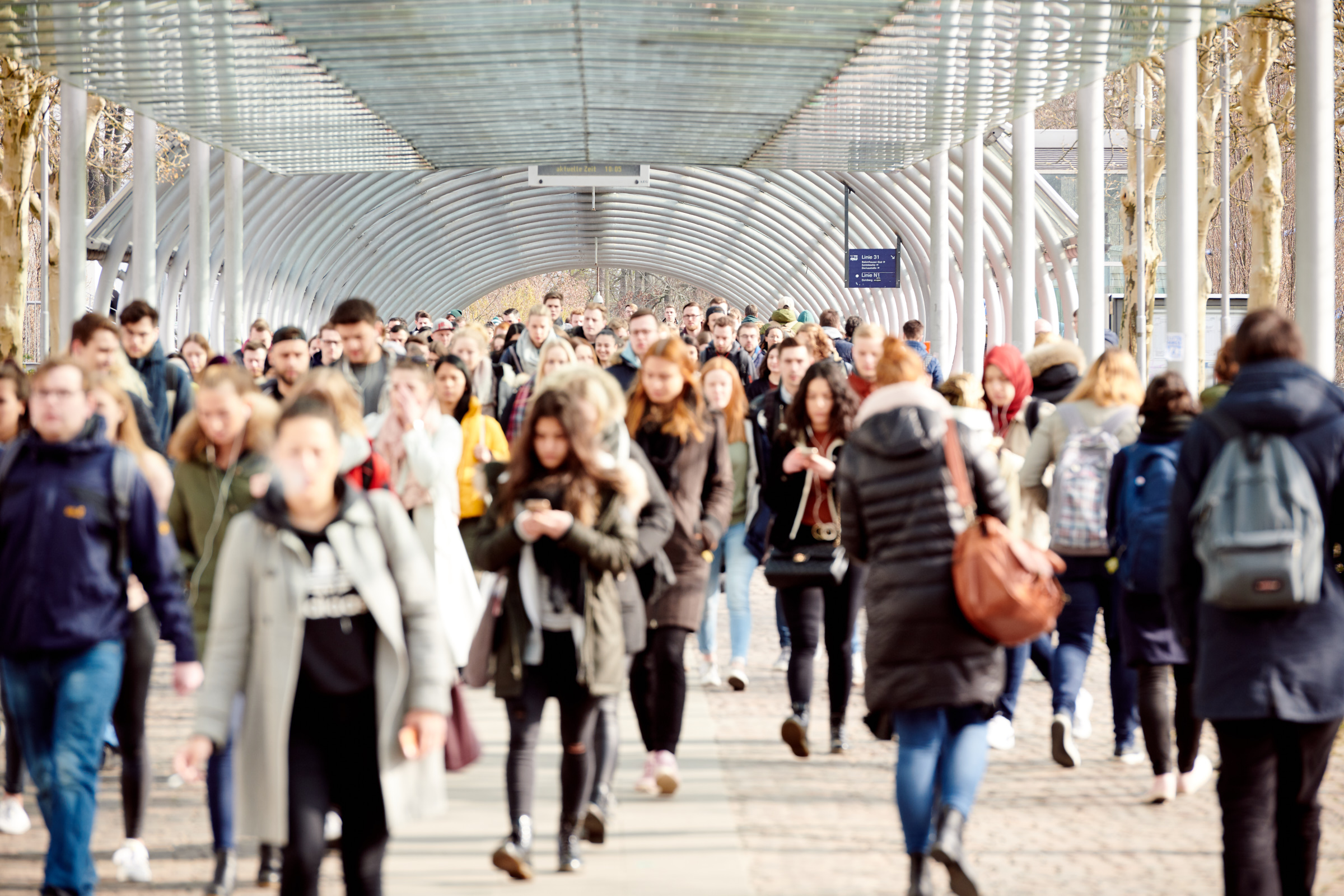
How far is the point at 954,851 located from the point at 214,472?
8.74 ft

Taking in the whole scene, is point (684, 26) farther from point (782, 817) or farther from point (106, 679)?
point (106, 679)

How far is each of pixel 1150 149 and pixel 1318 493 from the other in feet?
67.1

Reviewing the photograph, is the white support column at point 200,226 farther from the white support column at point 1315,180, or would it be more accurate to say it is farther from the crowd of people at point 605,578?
the white support column at point 1315,180

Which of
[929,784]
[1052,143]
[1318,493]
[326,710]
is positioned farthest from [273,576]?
[1052,143]

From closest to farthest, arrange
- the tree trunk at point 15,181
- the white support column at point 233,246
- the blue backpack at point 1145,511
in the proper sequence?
the blue backpack at point 1145,511, the tree trunk at point 15,181, the white support column at point 233,246

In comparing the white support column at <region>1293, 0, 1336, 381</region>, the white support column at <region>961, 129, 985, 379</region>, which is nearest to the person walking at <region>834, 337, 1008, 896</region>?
the white support column at <region>1293, 0, 1336, 381</region>

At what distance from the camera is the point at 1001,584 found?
5.30 metres

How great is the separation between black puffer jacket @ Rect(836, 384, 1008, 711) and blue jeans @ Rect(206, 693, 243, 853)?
1945 mm

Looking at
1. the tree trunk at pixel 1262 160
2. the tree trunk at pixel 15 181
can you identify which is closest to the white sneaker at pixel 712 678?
the tree trunk at pixel 1262 160

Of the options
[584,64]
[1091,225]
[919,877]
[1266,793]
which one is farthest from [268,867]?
[584,64]

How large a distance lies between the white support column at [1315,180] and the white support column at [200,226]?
15.8 meters

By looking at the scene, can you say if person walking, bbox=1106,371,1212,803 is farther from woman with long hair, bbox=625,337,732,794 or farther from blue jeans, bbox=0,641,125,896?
blue jeans, bbox=0,641,125,896

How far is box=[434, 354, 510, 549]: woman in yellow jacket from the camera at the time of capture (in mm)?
8555

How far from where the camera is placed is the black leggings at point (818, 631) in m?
7.59
